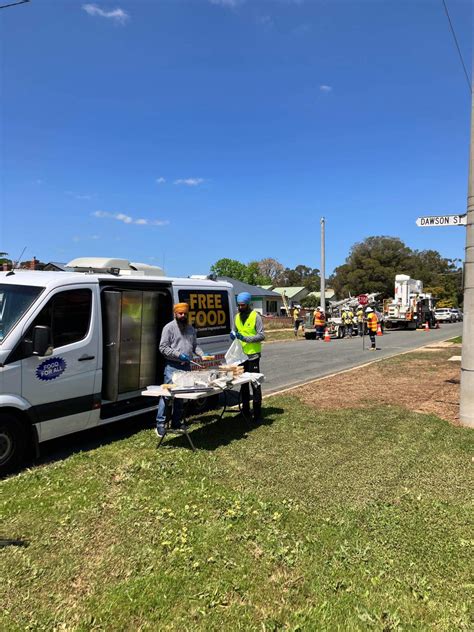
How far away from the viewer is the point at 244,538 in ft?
12.1

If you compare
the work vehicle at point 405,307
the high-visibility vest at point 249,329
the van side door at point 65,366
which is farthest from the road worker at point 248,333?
the work vehicle at point 405,307

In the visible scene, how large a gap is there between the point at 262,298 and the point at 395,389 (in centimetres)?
4682

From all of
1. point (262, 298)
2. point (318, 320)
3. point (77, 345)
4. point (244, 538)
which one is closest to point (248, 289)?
point (262, 298)

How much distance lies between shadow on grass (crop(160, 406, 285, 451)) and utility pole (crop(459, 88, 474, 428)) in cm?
265

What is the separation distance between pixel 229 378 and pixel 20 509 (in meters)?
3.02

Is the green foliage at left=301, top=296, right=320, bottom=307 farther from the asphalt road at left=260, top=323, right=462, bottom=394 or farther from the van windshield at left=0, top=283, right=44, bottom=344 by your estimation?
the van windshield at left=0, top=283, right=44, bottom=344

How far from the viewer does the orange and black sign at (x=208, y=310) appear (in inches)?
313

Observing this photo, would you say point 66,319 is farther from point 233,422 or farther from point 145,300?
point 233,422

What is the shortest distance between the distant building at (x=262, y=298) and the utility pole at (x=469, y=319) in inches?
1748

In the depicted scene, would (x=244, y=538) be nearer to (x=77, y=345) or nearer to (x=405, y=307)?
(x=77, y=345)

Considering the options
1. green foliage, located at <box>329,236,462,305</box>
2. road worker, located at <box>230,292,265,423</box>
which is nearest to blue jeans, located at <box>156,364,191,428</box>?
road worker, located at <box>230,292,265,423</box>

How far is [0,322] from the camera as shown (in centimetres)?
546

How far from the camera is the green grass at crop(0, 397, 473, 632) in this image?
290 cm

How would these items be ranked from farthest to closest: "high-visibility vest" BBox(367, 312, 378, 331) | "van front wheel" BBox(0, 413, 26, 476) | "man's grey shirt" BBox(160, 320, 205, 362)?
"high-visibility vest" BBox(367, 312, 378, 331), "man's grey shirt" BBox(160, 320, 205, 362), "van front wheel" BBox(0, 413, 26, 476)
